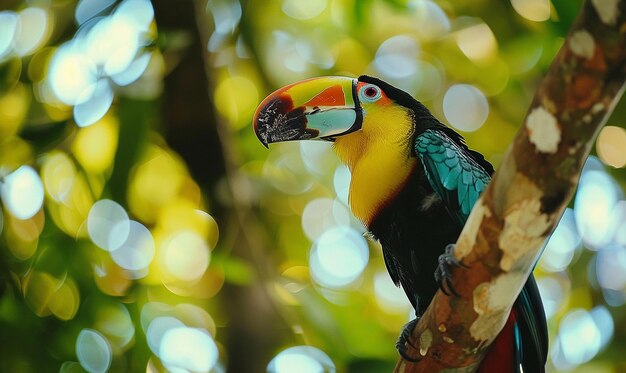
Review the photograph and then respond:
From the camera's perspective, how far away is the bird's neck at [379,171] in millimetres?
2990

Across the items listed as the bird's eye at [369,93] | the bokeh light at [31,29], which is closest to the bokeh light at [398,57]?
the bokeh light at [31,29]

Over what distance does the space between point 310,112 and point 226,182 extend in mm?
1181

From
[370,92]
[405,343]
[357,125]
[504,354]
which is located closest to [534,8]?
A: [370,92]

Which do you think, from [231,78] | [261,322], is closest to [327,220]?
[231,78]

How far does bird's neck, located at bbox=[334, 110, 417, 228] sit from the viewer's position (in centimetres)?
299

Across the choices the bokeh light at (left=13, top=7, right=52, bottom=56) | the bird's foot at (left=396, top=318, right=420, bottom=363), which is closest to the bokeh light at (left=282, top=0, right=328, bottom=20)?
the bokeh light at (left=13, top=7, right=52, bottom=56)

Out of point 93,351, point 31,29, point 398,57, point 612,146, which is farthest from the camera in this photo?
point 398,57

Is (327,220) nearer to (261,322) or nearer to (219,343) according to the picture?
(219,343)

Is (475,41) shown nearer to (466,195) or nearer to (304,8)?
(304,8)

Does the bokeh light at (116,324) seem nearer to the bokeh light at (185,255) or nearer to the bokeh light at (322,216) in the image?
the bokeh light at (185,255)

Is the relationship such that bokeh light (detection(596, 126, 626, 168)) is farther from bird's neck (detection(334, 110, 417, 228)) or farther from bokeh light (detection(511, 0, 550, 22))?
bird's neck (detection(334, 110, 417, 228))

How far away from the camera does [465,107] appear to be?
5215mm

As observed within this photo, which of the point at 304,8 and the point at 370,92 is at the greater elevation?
the point at 370,92

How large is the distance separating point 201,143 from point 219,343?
1242 millimetres
